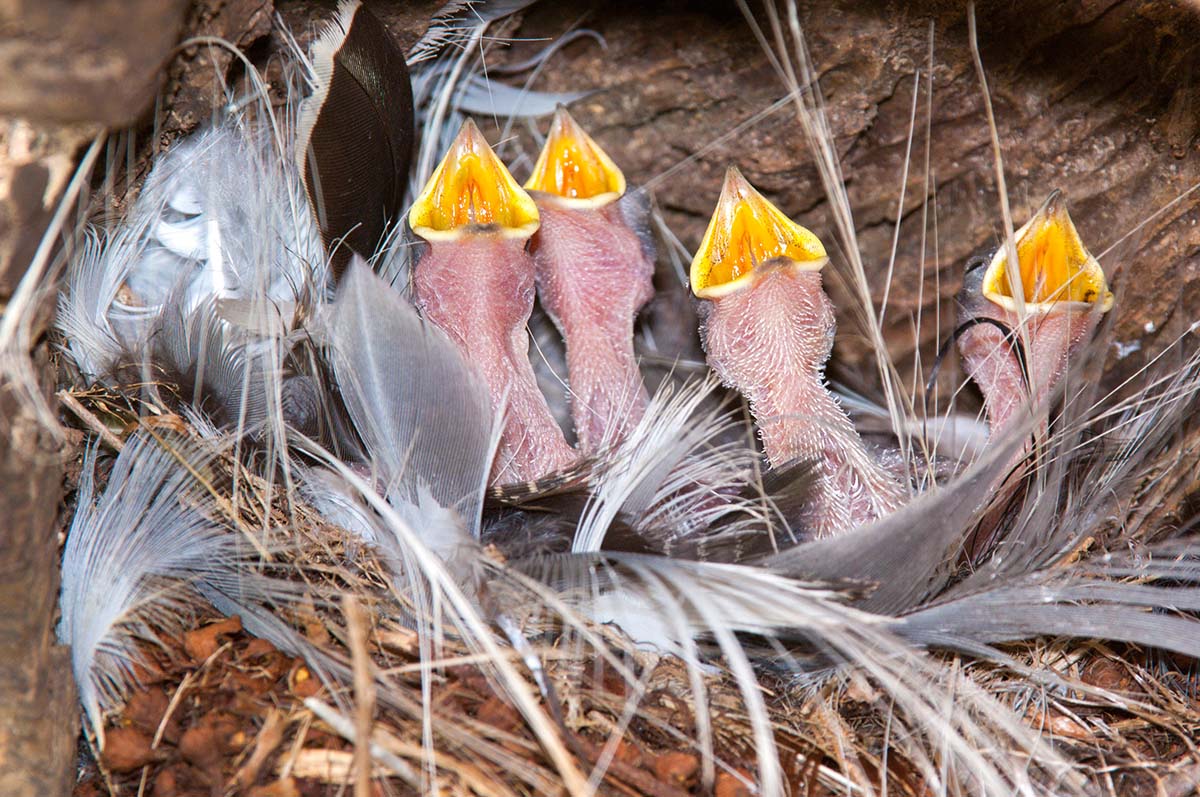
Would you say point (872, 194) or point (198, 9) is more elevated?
point (198, 9)

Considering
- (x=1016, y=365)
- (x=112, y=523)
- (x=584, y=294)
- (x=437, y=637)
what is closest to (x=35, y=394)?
(x=112, y=523)

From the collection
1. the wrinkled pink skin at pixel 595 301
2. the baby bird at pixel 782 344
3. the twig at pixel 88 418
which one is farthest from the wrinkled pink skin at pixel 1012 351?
the twig at pixel 88 418

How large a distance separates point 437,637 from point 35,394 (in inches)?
15.7

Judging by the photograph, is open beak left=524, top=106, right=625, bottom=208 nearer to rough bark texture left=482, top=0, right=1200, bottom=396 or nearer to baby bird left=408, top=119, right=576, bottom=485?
baby bird left=408, top=119, right=576, bottom=485

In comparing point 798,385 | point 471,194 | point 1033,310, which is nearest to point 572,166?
point 471,194

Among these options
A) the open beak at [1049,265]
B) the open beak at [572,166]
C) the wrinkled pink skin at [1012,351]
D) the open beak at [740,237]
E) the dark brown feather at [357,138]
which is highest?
the dark brown feather at [357,138]

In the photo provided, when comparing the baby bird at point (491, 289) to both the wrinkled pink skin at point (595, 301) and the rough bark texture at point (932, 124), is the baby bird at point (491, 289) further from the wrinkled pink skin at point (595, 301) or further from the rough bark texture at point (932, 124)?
the rough bark texture at point (932, 124)

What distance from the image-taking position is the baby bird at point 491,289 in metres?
1.24

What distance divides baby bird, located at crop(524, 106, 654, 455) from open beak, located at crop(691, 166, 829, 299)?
0.38 feet

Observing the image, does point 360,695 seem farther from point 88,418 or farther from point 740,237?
point 740,237

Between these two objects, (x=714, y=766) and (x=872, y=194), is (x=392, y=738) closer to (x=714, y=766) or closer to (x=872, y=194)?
(x=714, y=766)

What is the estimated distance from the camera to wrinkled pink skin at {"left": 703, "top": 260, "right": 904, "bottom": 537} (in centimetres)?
121

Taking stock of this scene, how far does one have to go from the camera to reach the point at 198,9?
3.59ft

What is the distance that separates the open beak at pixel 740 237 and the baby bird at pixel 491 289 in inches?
8.4
